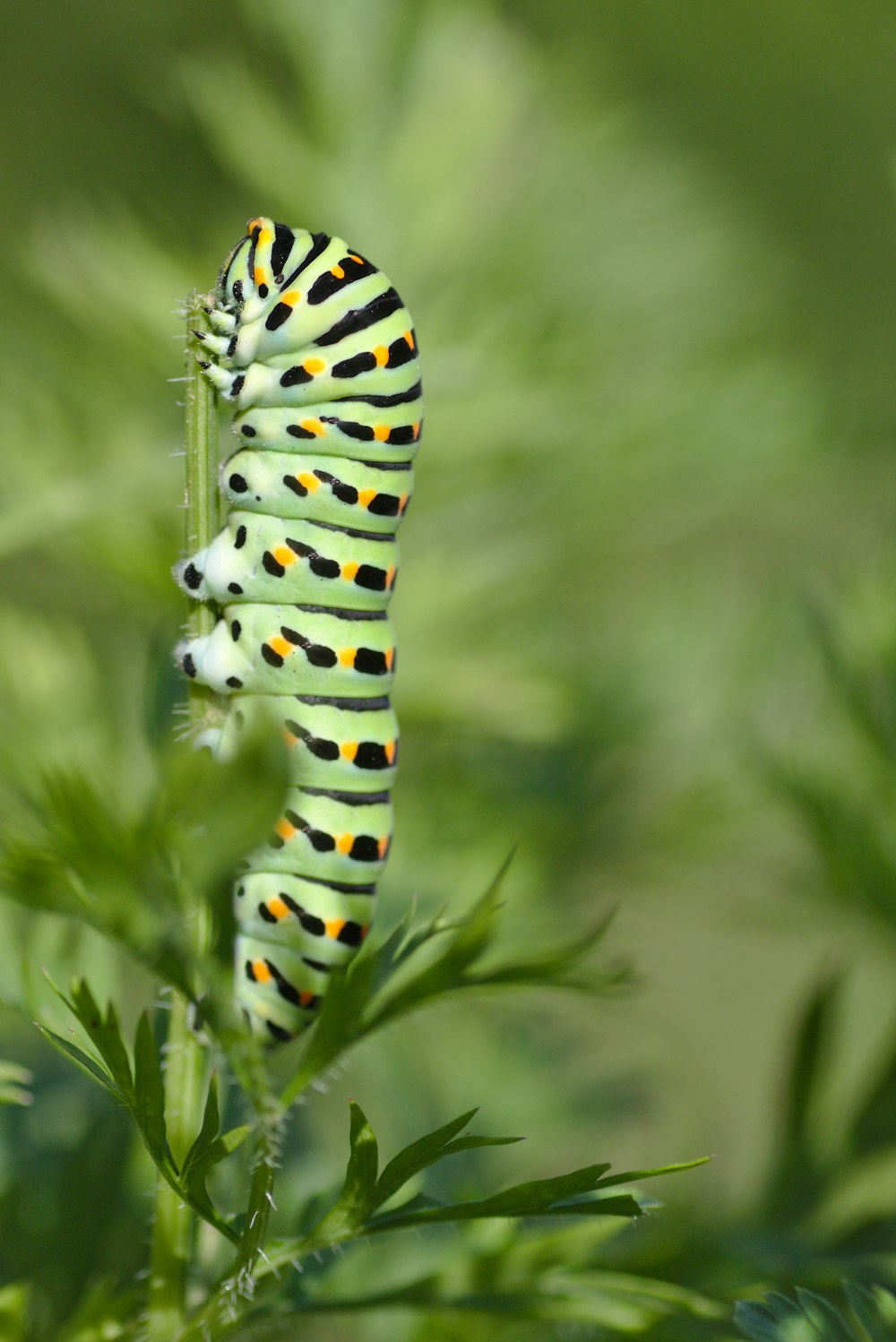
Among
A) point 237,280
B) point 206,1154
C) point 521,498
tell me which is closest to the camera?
point 206,1154

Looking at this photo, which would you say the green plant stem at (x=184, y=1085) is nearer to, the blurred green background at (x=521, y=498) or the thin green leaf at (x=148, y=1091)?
the thin green leaf at (x=148, y=1091)

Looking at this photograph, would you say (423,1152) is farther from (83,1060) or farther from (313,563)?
(313,563)

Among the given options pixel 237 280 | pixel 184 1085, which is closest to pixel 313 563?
pixel 237 280

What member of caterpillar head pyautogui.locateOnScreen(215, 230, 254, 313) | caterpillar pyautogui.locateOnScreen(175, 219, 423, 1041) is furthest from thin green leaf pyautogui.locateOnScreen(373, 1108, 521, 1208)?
caterpillar head pyautogui.locateOnScreen(215, 230, 254, 313)

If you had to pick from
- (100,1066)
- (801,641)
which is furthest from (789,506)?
(100,1066)

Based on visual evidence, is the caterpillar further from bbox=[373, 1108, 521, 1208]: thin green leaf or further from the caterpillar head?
bbox=[373, 1108, 521, 1208]: thin green leaf

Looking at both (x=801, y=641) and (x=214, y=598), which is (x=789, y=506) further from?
(x=214, y=598)

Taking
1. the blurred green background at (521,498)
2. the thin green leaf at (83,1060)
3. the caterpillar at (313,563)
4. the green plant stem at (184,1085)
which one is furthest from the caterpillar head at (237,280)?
the thin green leaf at (83,1060)
